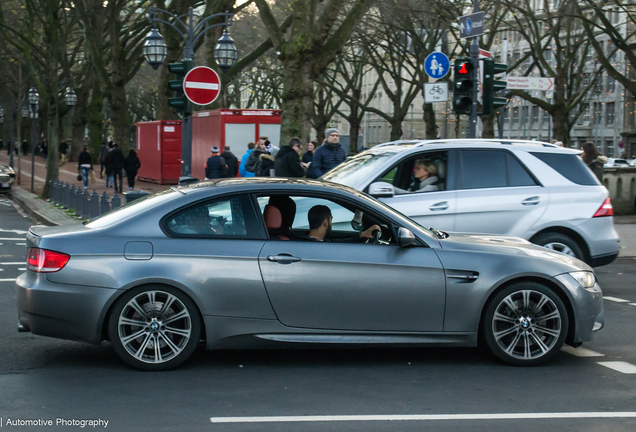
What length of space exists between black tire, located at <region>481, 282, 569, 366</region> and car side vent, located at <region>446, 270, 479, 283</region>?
233 mm

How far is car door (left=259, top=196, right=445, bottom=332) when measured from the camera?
5.87m

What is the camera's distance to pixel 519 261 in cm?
615

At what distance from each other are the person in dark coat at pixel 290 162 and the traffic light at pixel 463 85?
291cm

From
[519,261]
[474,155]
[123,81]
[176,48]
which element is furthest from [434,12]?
[519,261]

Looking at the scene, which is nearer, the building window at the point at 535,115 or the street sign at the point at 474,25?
the street sign at the point at 474,25

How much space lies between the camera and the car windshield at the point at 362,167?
30.9ft

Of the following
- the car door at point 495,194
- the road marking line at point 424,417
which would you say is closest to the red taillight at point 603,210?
the car door at point 495,194

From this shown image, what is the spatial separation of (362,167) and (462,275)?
3784mm

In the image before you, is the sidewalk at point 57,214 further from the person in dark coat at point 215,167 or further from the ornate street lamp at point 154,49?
the ornate street lamp at point 154,49

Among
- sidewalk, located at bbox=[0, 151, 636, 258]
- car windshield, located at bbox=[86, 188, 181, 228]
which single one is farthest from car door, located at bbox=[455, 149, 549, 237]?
sidewalk, located at bbox=[0, 151, 636, 258]

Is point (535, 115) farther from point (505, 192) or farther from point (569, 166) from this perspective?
point (505, 192)

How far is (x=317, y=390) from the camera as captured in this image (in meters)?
5.49

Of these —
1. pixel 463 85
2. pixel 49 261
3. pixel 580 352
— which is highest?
pixel 463 85

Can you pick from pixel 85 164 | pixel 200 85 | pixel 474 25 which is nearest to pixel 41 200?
pixel 85 164
